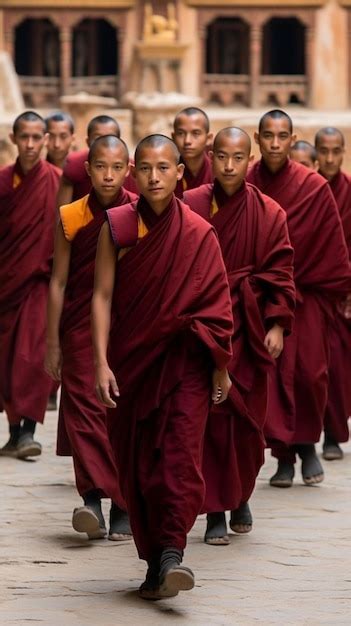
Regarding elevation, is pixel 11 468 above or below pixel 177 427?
below

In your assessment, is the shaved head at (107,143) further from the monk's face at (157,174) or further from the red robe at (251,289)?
the monk's face at (157,174)

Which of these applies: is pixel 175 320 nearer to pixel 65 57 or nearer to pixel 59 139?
pixel 59 139

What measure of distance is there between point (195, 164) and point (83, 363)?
5.94ft

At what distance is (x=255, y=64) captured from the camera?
30234 mm

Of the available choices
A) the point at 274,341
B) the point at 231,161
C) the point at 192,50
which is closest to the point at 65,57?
the point at 192,50

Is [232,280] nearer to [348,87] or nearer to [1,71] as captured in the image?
[1,71]

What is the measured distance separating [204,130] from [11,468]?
1.89 m

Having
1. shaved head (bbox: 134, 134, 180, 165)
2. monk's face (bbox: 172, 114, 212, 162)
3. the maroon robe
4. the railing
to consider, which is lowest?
the railing

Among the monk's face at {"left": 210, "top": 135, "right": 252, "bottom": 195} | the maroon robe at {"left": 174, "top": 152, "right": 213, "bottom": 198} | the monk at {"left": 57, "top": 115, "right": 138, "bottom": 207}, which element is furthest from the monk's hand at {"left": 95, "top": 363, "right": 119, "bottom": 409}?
the maroon robe at {"left": 174, "top": 152, "right": 213, "bottom": 198}

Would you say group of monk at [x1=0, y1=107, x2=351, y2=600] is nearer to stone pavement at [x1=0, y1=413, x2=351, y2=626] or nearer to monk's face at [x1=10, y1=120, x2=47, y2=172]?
monk's face at [x1=10, y1=120, x2=47, y2=172]

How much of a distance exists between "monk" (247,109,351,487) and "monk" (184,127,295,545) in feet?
3.45

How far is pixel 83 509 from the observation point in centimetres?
783

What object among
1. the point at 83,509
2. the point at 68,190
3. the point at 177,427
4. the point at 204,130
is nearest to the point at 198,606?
the point at 177,427

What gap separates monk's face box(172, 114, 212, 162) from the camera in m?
9.62
